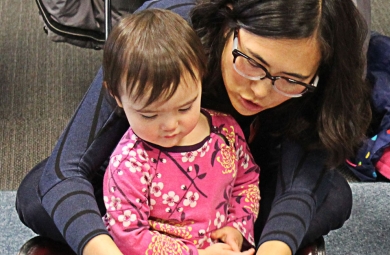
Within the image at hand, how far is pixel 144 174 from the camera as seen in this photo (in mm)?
998

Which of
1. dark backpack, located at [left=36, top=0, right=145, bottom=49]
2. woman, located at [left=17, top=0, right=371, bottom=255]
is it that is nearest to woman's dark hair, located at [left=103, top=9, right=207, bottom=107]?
woman, located at [left=17, top=0, right=371, bottom=255]

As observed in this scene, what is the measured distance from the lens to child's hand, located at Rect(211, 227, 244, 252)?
3.50 feet

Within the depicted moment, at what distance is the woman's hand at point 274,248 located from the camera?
1.05 meters

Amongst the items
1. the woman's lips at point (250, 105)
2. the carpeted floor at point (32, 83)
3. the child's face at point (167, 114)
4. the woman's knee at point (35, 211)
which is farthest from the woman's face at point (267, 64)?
the carpeted floor at point (32, 83)

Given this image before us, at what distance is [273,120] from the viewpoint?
1.24 metres

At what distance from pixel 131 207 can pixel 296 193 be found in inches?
14.1

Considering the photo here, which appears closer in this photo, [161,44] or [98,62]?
[161,44]

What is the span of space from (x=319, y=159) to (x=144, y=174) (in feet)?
1.33

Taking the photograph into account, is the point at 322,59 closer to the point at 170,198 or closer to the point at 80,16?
the point at 170,198

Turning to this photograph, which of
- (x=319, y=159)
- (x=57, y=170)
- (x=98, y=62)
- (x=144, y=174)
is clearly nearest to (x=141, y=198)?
(x=144, y=174)

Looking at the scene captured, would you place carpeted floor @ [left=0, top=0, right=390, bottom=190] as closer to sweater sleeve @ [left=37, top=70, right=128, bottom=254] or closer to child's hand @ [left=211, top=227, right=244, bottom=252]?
sweater sleeve @ [left=37, top=70, right=128, bottom=254]

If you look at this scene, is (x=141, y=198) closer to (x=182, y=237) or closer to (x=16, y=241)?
(x=182, y=237)

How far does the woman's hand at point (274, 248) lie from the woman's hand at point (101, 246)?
0.27m

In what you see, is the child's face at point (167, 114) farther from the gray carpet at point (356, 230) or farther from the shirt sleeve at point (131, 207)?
the gray carpet at point (356, 230)
